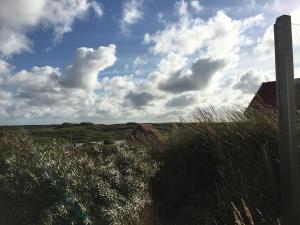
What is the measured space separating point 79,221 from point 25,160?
1.32 m

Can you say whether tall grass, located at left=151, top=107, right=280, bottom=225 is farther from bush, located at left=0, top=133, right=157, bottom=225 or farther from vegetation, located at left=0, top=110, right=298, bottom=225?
bush, located at left=0, top=133, right=157, bottom=225

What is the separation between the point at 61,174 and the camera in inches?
223

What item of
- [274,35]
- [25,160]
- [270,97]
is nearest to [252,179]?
[274,35]

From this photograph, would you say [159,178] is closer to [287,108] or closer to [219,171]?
[219,171]

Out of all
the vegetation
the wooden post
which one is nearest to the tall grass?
the vegetation

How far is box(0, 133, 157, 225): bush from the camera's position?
17.0 ft

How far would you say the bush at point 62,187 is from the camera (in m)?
5.20

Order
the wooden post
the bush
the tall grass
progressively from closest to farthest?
the wooden post < the bush < the tall grass

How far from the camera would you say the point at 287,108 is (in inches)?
199

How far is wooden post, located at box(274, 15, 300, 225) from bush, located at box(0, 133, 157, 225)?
193 cm

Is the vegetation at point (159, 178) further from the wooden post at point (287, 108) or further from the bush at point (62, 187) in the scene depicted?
the wooden post at point (287, 108)

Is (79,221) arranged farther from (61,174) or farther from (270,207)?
(270,207)

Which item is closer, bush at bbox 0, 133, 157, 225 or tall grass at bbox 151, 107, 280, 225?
bush at bbox 0, 133, 157, 225

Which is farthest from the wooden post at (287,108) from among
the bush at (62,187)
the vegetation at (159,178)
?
the bush at (62,187)
